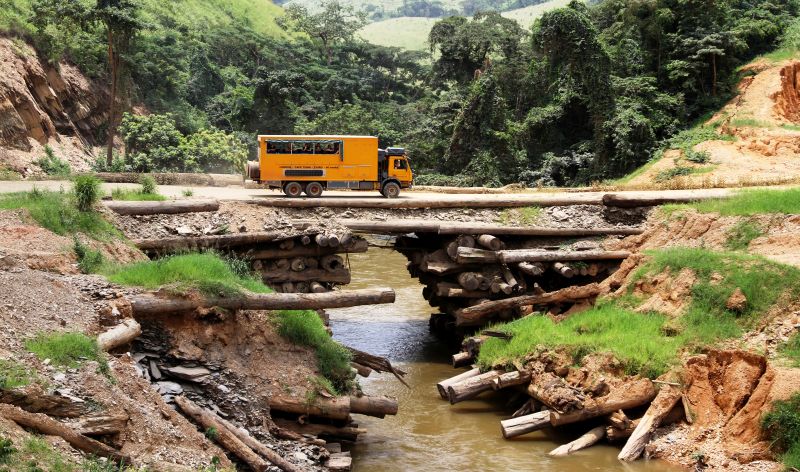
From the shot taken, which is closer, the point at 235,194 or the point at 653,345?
the point at 653,345

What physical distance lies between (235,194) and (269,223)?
4.66m

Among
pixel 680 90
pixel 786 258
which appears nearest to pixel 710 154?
pixel 680 90

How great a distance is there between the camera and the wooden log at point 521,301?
18578mm

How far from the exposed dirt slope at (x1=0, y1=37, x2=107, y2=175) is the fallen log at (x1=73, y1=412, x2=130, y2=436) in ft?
76.4

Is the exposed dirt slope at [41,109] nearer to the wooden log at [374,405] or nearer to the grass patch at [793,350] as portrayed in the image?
the wooden log at [374,405]

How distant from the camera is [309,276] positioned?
19297 mm

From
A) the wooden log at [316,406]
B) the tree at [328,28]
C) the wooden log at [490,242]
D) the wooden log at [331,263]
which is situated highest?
the tree at [328,28]

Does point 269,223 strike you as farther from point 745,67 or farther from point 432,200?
point 745,67

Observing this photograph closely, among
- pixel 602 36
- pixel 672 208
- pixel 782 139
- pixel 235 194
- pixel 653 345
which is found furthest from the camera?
pixel 602 36

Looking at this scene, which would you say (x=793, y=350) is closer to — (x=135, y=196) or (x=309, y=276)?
(x=309, y=276)

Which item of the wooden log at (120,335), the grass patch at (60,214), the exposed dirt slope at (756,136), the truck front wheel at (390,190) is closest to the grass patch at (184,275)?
the wooden log at (120,335)

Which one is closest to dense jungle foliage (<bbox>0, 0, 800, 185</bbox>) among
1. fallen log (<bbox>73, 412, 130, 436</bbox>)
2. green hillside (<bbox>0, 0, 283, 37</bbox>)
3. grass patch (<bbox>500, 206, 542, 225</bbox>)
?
green hillside (<bbox>0, 0, 283, 37</bbox>)

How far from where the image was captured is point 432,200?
22.0 m

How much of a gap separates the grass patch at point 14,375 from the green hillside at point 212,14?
37.2 m
